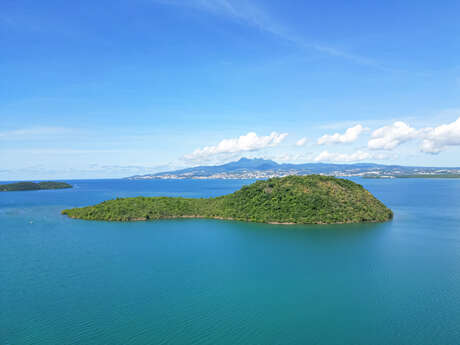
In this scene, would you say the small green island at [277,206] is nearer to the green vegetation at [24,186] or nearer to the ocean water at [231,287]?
the ocean water at [231,287]

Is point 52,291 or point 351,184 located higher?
point 351,184

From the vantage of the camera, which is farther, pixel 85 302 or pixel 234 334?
pixel 85 302

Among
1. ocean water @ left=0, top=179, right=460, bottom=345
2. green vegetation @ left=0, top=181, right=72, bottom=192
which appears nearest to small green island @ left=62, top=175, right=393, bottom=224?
ocean water @ left=0, top=179, right=460, bottom=345

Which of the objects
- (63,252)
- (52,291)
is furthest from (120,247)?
(52,291)

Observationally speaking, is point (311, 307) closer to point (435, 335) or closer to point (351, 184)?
point (435, 335)

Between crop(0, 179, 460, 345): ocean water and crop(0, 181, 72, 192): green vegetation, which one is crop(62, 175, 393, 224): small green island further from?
crop(0, 181, 72, 192): green vegetation

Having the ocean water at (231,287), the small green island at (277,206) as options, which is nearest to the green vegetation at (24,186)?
the small green island at (277,206)
